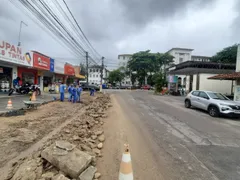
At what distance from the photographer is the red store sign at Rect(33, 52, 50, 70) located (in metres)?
15.8

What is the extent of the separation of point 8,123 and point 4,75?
11.3 metres

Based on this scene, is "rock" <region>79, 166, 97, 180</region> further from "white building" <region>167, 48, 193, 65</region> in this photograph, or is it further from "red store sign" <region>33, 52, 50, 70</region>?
"white building" <region>167, 48, 193, 65</region>

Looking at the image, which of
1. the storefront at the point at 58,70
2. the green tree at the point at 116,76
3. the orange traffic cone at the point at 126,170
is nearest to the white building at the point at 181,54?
the green tree at the point at 116,76

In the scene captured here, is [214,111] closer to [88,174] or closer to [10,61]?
[88,174]

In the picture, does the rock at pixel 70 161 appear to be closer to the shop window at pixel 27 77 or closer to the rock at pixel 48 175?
the rock at pixel 48 175

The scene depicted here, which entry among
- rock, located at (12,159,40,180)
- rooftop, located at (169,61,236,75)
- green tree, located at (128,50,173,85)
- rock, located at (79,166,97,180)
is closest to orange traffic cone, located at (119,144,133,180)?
rock, located at (79,166,97,180)

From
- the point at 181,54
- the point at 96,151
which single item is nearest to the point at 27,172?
Result: the point at 96,151

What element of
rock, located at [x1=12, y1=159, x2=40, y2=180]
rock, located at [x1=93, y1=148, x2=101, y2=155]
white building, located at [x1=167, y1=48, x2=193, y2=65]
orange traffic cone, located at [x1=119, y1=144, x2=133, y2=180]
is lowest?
rock, located at [x1=93, y1=148, x2=101, y2=155]

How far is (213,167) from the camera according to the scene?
3252mm

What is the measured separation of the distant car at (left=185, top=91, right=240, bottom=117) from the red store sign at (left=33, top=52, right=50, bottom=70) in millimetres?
16044

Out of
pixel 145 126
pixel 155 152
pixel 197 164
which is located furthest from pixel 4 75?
pixel 197 164

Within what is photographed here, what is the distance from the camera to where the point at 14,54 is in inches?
496

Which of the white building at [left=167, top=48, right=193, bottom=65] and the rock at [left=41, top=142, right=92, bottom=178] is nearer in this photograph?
the rock at [left=41, top=142, right=92, bottom=178]

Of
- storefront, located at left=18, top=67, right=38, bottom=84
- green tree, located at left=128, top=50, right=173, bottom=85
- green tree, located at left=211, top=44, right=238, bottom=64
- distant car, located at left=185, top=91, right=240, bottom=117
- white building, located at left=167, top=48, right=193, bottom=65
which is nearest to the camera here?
distant car, located at left=185, top=91, right=240, bottom=117
